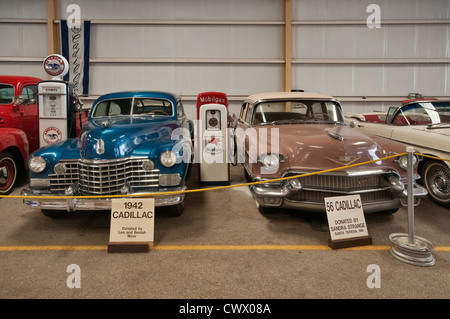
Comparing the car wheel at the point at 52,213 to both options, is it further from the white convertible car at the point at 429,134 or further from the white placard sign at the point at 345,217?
the white convertible car at the point at 429,134

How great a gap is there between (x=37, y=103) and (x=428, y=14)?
1163cm

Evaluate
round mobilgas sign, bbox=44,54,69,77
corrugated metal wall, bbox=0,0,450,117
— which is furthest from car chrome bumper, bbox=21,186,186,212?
corrugated metal wall, bbox=0,0,450,117

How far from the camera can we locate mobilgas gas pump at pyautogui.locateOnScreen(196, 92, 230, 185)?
505cm

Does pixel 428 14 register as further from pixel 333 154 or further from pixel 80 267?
pixel 80 267

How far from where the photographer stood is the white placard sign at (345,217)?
298 centimetres

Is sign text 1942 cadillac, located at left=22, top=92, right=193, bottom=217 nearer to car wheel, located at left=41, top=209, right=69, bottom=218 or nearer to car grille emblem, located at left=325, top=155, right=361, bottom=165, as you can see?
car wheel, located at left=41, top=209, right=69, bottom=218

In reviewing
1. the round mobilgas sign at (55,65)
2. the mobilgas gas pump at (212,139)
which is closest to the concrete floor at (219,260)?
the mobilgas gas pump at (212,139)

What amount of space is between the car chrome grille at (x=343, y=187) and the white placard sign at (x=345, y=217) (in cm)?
15

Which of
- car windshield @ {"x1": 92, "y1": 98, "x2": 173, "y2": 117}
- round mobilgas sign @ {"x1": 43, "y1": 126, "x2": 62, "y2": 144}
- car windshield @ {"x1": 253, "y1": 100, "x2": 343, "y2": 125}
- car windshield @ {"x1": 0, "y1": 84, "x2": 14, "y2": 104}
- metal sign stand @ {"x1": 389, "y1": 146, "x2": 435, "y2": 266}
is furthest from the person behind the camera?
round mobilgas sign @ {"x1": 43, "y1": 126, "x2": 62, "y2": 144}

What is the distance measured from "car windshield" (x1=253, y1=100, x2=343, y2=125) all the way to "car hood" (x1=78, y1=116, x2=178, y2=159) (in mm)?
1477

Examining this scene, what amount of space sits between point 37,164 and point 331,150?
3.27m

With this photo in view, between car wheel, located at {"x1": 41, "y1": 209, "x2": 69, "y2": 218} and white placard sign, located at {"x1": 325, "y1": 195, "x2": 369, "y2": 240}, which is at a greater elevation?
white placard sign, located at {"x1": 325, "y1": 195, "x2": 369, "y2": 240}

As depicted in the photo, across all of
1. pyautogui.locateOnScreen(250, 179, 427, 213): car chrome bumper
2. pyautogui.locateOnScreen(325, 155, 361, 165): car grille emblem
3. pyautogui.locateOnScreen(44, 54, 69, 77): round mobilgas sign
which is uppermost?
pyautogui.locateOnScreen(44, 54, 69, 77): round mobilgas sign
